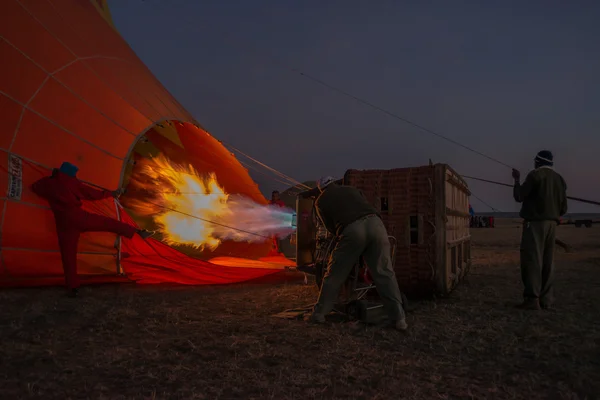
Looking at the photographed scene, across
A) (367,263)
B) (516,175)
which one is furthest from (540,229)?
(367,263)

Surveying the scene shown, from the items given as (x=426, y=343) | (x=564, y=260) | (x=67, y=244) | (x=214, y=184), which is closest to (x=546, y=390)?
(x=426, y=343)

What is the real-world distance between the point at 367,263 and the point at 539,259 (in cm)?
268

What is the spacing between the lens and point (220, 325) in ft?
17.0

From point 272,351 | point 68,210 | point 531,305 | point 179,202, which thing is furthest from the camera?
point 179,202

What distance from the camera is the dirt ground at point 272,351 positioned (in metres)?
3.29

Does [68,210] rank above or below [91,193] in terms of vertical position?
below

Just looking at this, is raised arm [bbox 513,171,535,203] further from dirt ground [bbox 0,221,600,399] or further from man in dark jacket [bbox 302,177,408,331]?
man in dark jacket [bbox 302,177,408,331]

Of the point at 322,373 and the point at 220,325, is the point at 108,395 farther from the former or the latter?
the point at 220,325

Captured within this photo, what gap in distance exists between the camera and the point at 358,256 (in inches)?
209

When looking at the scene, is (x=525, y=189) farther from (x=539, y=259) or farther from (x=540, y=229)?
(x=539, y=259)

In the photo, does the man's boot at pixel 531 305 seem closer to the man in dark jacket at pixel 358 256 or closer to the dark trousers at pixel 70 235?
the man in dark jacket at pixel 358 256

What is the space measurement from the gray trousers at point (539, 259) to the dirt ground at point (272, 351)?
12.3 inches

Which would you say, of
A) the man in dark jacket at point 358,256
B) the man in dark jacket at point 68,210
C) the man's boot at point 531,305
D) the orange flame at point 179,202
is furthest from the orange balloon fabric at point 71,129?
the man's boot at point 531,305

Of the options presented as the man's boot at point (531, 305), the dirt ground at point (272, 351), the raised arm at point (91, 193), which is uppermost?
the raised arm at point (91, 193)
